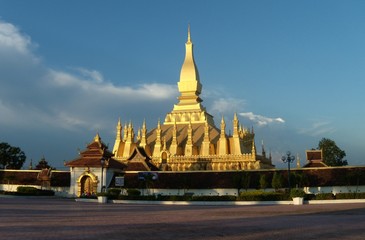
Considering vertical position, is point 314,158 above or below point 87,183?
above

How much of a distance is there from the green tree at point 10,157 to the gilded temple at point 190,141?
1622 cm

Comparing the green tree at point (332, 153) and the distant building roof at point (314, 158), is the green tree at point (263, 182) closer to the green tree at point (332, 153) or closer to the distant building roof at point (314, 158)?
the distant building roof at point (314, 158)

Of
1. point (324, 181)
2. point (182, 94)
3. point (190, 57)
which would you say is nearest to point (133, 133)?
point (182, 94)

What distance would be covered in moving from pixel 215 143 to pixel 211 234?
50.7 m

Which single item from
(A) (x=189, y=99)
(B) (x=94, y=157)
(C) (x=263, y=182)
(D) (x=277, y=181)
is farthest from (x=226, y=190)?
(A) (x=189, y=99)

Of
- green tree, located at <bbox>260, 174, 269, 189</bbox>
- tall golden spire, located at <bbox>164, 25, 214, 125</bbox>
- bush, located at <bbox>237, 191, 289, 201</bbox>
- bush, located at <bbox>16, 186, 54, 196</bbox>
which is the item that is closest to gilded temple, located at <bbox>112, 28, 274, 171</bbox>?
tall golden spire, located at <bbox>164, 25, 214, 125</bbox>

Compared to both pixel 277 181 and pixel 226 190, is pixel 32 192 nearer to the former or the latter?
pixel 226 190

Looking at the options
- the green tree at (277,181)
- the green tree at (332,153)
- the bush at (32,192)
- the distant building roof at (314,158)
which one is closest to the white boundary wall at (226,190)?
the green tree at (277,181)

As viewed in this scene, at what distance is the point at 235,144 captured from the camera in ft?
198

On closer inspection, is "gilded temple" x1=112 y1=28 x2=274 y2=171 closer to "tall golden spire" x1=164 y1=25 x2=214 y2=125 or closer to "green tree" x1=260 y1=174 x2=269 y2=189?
"tall golden spire" x1=164 y1=25 x2=214 y2=125

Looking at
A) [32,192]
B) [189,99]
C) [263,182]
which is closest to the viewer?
[263,182]

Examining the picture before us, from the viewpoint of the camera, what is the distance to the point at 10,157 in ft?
225

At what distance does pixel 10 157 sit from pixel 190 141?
2955cm

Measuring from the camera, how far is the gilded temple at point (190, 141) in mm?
57969
